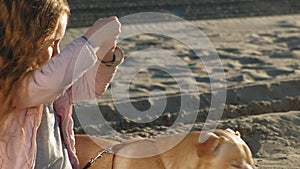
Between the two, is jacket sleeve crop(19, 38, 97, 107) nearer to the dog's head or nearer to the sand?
the dog's head

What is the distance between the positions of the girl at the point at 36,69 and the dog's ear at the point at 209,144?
52cm

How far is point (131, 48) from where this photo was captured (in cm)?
918

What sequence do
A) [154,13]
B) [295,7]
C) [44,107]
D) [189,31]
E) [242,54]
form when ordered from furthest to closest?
[295,7], [154,13], [189,31], [242,54], [44,107]

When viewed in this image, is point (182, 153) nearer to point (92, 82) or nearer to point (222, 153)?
point (222, 153)

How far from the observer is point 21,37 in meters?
2.96

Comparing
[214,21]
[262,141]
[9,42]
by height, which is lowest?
[214,21]

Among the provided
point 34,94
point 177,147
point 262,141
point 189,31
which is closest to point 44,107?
point 34,94

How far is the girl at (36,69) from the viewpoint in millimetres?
2959

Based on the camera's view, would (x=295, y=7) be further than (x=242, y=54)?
Yes

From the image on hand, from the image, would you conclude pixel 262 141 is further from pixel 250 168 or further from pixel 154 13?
pixel 154 13

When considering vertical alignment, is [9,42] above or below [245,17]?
above

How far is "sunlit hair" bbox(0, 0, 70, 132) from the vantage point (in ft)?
9.66

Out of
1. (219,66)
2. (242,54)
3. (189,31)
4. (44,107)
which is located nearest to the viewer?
(44,107)

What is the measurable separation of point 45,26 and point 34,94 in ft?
0.85
